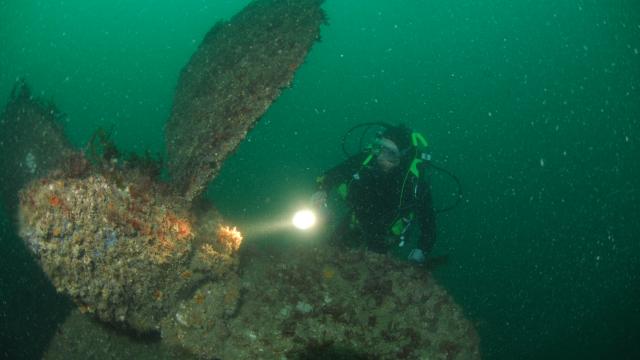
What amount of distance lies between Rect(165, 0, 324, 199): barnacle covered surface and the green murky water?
227 cm

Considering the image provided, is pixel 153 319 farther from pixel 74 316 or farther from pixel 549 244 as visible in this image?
pixel 549 244

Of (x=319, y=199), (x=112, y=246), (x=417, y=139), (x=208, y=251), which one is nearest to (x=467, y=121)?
(x=417, y=139)

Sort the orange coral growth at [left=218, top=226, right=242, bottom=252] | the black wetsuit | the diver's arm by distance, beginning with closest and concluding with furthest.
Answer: the orange coral growth at [left=218, top=226, right=242, bottom=252], the diver's arm, the black wetsuit

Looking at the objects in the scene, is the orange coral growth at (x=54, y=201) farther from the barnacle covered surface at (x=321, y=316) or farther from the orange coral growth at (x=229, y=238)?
the orange coral growth at (x=229, y=238)

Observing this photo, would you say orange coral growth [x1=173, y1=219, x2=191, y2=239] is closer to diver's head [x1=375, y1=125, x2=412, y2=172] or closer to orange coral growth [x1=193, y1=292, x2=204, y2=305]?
orange coral growth [x1=193, y1=292, x2=204, y2=305]

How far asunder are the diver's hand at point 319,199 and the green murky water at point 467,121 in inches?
114

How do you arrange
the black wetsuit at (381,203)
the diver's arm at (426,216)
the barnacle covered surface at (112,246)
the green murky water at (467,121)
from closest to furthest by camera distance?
the barnacle covered surface at (112,246), the diver's arm at (426,216), the black wetsuit at (381,203), the green murky water at (467,121)

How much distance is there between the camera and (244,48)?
6.24 m

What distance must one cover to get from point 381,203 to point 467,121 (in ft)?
294

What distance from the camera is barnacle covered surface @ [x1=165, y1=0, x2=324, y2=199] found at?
4.80 metres

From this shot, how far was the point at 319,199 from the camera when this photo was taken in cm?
719

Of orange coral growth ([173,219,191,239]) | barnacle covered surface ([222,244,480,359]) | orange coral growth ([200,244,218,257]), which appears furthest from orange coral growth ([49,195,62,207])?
barnacle covered surface ([222,244,480,359])

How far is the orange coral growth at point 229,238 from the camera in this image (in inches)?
199

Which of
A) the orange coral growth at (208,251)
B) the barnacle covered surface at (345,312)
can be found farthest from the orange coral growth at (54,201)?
the barnacle covered surface at (345,312)
